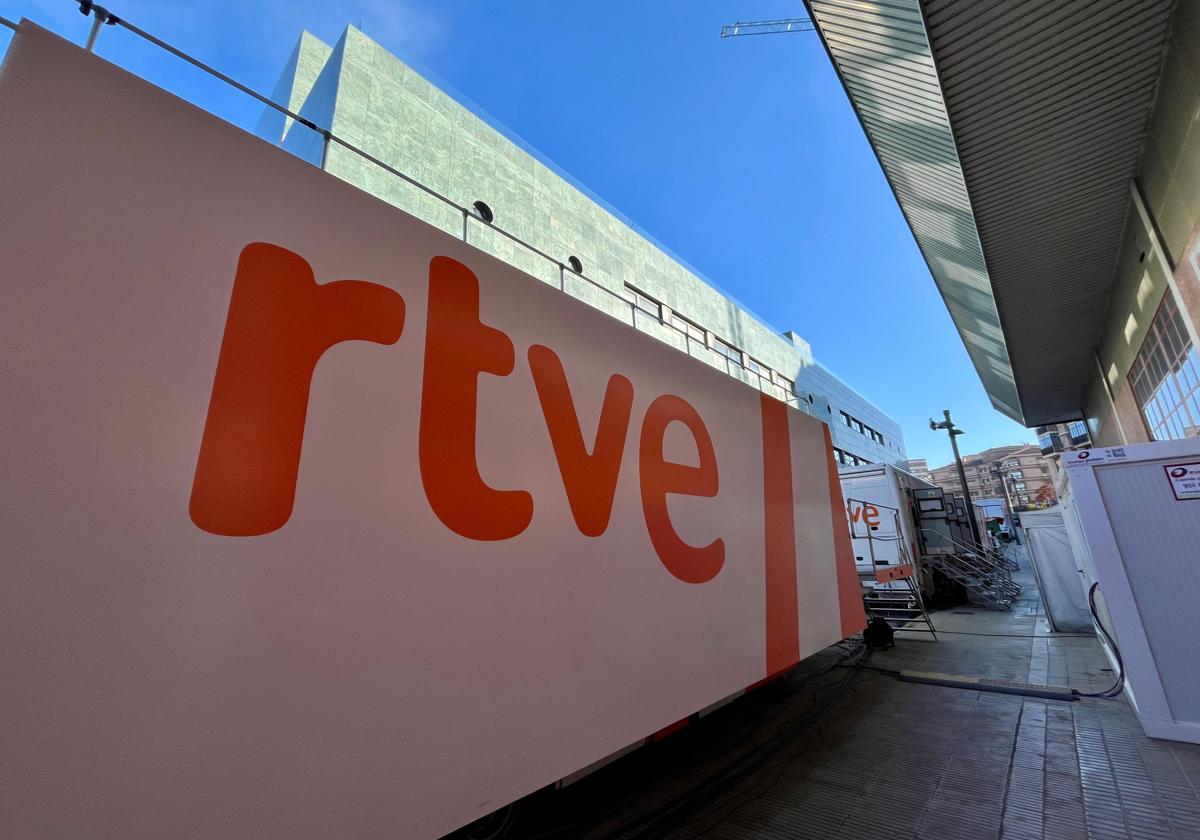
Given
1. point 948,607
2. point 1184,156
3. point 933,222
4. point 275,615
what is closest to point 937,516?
point 948,607

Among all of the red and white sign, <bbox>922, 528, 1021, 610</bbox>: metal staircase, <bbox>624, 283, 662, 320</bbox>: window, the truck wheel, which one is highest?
<bbox>624, 283, 662, 320</bbox>: window

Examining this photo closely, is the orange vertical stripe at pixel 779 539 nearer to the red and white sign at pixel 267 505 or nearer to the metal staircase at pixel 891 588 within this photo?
the red and white sign at pixel 267 505

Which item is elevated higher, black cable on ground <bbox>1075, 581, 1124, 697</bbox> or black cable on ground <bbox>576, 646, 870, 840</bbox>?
black cable on ground <bbox>1075, 581, 1124, 697</bbox>

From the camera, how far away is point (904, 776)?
3.57m

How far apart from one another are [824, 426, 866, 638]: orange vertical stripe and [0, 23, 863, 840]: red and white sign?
3.42 m

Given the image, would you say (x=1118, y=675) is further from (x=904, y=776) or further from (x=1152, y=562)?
(x=904, y=776)

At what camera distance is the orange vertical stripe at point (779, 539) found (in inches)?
161

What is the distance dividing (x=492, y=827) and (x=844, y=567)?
4327mm

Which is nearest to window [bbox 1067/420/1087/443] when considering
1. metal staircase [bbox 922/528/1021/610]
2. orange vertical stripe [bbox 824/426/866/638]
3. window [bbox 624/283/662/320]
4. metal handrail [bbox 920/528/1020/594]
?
metal handrail [bbox 920/528/1020/594]

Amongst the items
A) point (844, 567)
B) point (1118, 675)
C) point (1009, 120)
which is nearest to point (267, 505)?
point (844, 567)

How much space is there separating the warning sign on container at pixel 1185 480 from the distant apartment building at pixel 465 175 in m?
3.20

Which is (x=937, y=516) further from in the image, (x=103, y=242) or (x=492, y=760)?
(x=103, y=242)

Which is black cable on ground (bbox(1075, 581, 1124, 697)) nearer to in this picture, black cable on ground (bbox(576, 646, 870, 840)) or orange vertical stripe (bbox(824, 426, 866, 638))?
orange vertical stripe (bbox(824, 426, 866, 638))

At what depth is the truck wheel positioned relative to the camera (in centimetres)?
272
